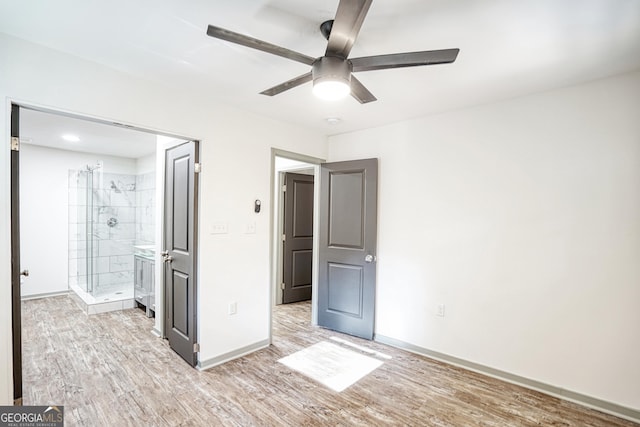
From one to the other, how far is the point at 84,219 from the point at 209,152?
148 inches

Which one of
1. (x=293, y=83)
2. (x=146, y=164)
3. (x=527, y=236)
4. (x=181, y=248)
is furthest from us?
(x=146, y=164)

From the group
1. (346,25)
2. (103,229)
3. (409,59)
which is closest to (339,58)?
(346,25)

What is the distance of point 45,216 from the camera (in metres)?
5.02

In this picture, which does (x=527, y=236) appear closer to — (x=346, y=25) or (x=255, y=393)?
(x=346, y=25)

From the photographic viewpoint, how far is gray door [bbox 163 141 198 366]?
2.82m

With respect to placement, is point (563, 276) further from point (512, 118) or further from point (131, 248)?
point (131, 248)

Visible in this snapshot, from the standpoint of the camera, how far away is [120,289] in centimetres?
513

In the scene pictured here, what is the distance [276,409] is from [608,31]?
3.18 m

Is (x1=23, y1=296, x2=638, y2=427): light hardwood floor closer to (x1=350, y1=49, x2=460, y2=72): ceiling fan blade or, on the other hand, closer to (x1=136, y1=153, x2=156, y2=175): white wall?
(x1=350, y1=49, x2=460, y2=72): ceiling fan blade

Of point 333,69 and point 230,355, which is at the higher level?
point 333,69

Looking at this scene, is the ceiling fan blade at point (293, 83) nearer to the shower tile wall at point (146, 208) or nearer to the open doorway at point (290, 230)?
the open doorway at point (290, 230)

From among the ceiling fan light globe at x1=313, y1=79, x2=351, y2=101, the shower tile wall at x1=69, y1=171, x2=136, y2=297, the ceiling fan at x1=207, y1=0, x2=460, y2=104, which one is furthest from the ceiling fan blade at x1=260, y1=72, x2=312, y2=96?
the shower tile wall at x1=69, y1=171, x2=136, y2=297

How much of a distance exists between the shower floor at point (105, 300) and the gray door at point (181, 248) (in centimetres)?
163

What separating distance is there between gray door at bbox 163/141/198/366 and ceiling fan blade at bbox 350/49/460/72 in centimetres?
187
